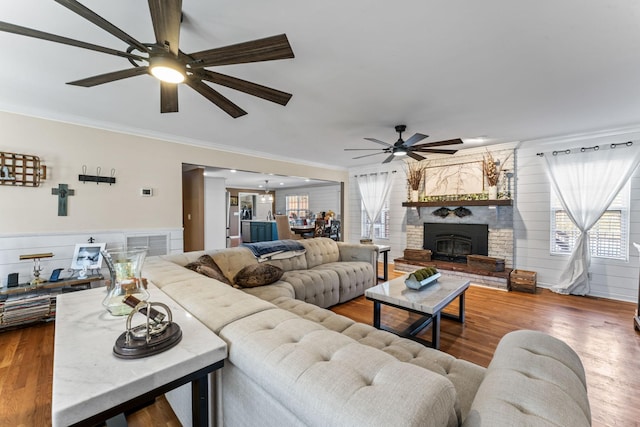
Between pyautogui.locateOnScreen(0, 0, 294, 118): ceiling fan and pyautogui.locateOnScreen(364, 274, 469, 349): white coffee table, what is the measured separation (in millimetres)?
2011

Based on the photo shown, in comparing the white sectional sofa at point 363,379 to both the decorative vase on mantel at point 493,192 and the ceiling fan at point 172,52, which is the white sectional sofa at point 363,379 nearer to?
the ceiling fan at point 172,52

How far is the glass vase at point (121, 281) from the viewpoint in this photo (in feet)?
4.17

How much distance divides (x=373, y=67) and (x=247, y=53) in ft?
3.81

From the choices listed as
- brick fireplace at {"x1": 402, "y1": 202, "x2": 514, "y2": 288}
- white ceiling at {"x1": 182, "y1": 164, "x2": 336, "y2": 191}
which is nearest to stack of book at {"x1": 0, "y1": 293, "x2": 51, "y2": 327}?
white ceiling at {"x1": 182, "y1": 164, "x2": 336, "y2": 191}

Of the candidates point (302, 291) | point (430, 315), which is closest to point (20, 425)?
point (302, 291)

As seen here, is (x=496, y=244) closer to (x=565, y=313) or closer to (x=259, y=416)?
(x=565, y=313)

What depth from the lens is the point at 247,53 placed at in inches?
60.0

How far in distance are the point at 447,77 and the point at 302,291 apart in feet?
8.48

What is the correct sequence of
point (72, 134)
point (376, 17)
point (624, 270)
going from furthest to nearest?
point (624, 270)
point (72, 134)
point (376, 17)

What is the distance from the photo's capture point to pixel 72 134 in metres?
3.41

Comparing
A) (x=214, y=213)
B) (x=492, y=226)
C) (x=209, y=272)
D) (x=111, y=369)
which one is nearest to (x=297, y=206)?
(x=214, y=213)

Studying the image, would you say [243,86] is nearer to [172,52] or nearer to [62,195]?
[172,52]

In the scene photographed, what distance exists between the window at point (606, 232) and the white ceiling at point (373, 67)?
1178 mm

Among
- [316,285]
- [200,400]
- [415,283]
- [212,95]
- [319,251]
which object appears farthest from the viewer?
[319,251]
